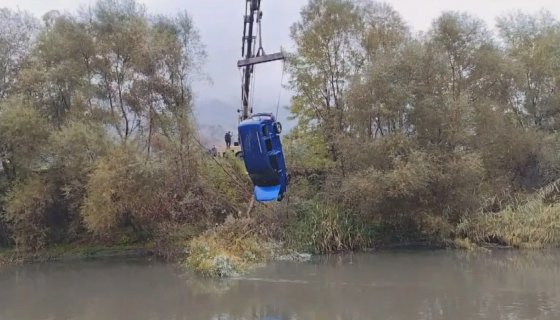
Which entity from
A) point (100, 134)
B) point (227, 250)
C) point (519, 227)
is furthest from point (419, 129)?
point (100, 134)

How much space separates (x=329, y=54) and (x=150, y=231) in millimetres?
8641

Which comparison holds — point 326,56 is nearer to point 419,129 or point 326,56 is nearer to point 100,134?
point 419,129

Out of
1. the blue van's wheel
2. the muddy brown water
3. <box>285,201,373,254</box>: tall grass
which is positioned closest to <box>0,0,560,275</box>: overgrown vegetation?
<box>285,201,373,254</box>: tall grass

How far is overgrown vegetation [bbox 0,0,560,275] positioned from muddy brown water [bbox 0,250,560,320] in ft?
3.79

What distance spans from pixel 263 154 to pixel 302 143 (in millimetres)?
7785

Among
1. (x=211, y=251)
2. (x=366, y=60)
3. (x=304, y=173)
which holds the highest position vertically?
(x=366, y=60)

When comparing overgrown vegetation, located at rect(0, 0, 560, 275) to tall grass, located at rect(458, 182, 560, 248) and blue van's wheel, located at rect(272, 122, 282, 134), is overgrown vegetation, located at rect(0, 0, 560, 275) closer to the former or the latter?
tall grass, located at rect(458, 182, 560, 248)

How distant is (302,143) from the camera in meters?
22.0

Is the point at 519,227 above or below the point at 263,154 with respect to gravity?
below

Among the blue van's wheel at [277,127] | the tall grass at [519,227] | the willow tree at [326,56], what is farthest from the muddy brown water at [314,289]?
the willow tree at [326,56]

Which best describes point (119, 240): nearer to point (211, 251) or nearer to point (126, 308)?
point (211, 251)

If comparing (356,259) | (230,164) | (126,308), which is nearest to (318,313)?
(126,308)

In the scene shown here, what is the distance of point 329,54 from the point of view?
21672 mm

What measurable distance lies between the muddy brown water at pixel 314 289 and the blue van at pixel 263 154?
2.34 metres
